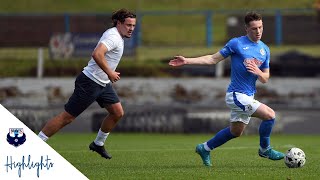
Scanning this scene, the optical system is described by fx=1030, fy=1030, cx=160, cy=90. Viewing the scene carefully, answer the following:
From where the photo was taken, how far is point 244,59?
13211mm

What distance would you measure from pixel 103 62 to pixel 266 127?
2.26 meters

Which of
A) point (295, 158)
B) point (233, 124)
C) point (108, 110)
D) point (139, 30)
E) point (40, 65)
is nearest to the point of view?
point (295, 158)

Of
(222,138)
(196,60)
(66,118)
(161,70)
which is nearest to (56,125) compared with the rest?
(66,118)

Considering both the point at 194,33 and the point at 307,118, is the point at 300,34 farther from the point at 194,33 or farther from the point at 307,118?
the point at 307,118

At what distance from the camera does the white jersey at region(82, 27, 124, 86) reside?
13.6 metres

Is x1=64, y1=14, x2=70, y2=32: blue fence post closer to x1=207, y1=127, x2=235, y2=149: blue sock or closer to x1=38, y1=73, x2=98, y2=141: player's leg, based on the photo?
x1=38, y1=73, x2=98, y2=141: player's leg

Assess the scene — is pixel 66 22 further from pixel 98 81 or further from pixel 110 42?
pixel 110 42

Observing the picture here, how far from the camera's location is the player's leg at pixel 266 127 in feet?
43.0

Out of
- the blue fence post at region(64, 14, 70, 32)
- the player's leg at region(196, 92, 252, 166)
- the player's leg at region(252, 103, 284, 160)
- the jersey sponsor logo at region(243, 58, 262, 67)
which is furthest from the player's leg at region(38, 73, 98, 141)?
the blue fence post at region(64, 14, 70, 32)

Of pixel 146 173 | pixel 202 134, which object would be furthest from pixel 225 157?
pixel 202 134

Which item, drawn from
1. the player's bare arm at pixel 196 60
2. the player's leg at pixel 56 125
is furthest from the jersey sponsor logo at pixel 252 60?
the player's leg at pixel 56 125

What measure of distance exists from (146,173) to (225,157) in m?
2.66

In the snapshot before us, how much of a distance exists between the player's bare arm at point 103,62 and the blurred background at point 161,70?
10.5 meters

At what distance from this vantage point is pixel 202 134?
23.7m
